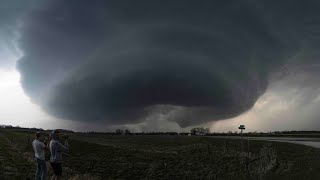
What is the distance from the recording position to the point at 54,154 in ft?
59.1

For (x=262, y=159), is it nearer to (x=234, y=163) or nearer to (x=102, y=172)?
(x=234, y=163)

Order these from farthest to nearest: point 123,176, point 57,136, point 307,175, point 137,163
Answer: point 137,163
point 123,176
point 307,175
point 57,136

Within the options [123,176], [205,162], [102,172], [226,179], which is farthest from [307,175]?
[205,162]

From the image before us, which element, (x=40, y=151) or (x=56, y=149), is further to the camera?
(x=40, y=151)

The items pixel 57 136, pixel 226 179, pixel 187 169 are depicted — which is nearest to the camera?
pixel 57 136

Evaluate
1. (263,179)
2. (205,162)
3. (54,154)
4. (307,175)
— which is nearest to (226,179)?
(263,179)

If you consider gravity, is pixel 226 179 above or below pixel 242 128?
below

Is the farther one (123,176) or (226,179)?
(123,176)

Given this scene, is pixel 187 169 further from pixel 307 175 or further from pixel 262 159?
pixel 307 175

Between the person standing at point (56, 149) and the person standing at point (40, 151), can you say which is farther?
the person standing at point (40, 151)

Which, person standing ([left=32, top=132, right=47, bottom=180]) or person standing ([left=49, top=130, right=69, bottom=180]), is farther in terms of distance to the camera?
person standing ([left=32, top=132, right=47, bottom=180])

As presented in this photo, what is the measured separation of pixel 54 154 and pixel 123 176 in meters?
15.4

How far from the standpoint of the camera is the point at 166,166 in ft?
126

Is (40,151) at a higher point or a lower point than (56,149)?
lower
